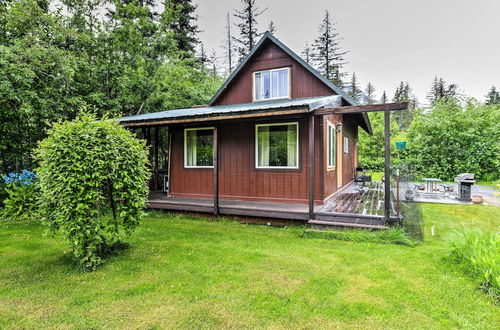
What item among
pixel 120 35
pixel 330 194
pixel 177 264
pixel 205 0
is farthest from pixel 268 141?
pixel 205 0

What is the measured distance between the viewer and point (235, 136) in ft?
24.7

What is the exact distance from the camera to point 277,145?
23.1 feet

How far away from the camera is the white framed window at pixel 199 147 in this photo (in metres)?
7.85

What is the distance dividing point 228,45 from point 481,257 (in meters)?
21.2

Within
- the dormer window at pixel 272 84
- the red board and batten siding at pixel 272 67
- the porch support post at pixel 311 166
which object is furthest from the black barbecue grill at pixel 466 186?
the porch support post at pixel 311 166

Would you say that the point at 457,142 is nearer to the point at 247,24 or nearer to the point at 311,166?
the point at 311,166

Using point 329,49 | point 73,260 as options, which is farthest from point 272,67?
point 329,49

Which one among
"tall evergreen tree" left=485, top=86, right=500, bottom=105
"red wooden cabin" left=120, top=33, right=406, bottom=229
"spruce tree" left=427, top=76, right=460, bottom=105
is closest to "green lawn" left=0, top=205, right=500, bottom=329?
"red wooden cabin" left=120, top=33, right=406, bottom=229

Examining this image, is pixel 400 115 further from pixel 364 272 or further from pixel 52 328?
pixel 52 328

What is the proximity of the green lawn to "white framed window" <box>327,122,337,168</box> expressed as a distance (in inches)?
132

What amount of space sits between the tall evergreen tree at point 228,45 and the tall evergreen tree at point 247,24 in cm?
111

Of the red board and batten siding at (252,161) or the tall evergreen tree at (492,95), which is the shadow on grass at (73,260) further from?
the tall evergreen tree at (492,95)

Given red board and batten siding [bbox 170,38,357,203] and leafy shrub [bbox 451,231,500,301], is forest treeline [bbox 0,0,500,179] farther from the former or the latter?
leafy shrub [bbox 451,231,500,301]

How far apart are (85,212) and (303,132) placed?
494 cm
